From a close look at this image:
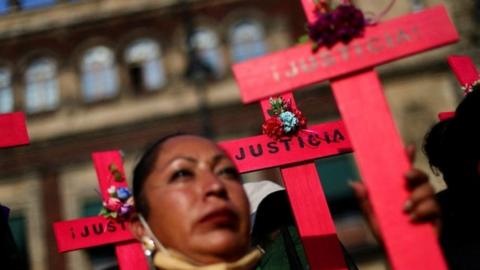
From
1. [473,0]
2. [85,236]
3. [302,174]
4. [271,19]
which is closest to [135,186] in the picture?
[302,174]

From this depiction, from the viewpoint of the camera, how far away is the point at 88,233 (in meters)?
2.95

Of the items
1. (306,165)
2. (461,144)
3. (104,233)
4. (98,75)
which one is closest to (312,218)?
(306,165)

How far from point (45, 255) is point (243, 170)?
354 inches

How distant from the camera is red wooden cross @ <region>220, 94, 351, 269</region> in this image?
236 centimetres

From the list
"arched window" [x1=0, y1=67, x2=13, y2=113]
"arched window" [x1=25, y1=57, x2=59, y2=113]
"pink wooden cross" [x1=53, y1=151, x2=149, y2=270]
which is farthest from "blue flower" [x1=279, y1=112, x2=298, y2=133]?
"arched window" [x1=0, y1=67, x2=13, y2=113]

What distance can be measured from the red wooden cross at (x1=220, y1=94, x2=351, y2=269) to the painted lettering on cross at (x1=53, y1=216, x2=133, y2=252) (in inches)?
31.7

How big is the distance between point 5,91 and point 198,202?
11525mm

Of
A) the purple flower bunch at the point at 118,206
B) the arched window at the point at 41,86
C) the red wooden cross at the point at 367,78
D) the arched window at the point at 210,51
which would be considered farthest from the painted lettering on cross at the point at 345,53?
the arched window at the point at 41,86

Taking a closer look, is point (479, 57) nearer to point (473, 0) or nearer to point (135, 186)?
point (473, 0)

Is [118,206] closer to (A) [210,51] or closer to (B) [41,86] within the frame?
(A) [210,51]

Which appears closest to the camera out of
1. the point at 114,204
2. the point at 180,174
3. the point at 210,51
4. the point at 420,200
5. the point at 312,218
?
the point at 420,200

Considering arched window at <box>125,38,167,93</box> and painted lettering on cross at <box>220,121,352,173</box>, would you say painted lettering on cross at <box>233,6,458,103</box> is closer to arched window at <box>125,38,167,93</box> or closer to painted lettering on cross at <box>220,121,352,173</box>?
painted lettering on cross at <box>220,121,352,173</box>

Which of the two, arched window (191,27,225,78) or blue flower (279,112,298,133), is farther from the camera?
arched window (191,27,225,78)

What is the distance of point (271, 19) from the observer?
38.2 ft
